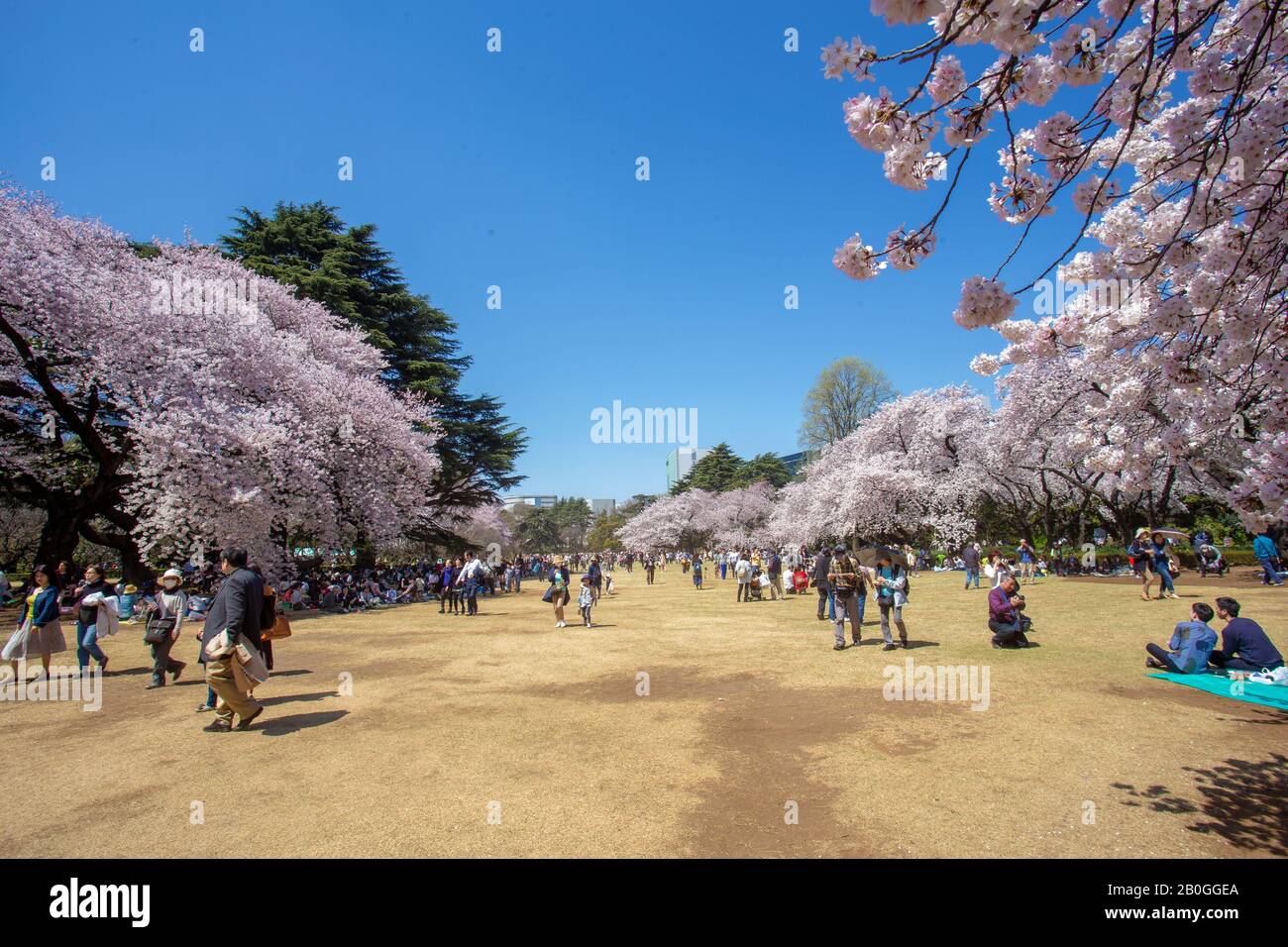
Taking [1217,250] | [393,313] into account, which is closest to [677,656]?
[1217,250]

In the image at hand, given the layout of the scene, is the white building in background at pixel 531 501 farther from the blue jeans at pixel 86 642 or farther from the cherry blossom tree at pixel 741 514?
the blue jeans at pixel 86 642

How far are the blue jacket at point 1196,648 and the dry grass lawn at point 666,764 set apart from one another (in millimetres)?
498

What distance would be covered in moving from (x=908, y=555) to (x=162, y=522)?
81.8 ft

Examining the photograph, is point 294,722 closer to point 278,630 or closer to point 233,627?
point 233,627

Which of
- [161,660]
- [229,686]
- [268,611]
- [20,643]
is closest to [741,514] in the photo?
[161,660]

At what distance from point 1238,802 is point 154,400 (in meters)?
22.1

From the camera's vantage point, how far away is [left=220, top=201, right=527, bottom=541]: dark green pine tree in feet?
91.6

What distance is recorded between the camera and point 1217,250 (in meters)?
3.87

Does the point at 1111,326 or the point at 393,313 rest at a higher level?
the point at 393,313

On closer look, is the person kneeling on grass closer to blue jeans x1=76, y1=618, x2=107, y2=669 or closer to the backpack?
the backpack

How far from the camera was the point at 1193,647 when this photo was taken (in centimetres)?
729

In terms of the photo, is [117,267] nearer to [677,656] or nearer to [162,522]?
[162,522]

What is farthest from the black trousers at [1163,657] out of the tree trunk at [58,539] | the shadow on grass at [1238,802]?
the tree trunk at [58,539]

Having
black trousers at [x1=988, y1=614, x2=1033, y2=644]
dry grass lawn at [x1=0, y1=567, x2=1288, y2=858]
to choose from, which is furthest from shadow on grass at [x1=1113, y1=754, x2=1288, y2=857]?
black trousers at [x1=988, y1=614, x2=1033, y2=644]
